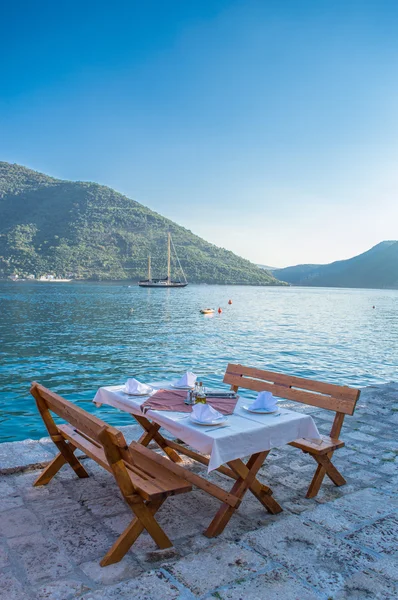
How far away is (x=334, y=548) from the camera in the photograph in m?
3.06

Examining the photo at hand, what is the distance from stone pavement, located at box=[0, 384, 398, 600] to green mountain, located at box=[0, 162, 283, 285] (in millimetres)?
112640

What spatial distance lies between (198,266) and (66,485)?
5089 inches

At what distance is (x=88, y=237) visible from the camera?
129875mm

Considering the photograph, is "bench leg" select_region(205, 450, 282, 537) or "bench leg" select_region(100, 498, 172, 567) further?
"bench leg" select_region(205, 450, 282, 537)

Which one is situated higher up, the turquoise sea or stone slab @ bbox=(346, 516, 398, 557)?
stone slab @ bbox=(346, 516, 398, 557)

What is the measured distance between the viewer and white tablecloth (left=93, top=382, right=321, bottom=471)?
10.2 feet

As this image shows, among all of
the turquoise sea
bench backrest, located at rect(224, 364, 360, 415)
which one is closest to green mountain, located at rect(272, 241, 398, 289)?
the turquoise sea

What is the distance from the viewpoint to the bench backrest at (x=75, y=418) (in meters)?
2.76

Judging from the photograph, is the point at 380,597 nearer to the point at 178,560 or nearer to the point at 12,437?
the point at 178,560

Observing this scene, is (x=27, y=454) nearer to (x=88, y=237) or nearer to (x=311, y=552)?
(x=311, y=552)

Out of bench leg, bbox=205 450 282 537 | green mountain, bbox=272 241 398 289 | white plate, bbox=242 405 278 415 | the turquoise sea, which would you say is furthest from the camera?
green mountain, bbox=272 241 398 289

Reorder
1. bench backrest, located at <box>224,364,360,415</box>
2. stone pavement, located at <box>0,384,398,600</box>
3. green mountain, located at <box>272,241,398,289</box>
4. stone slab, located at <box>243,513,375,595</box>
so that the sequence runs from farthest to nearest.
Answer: green mountain, located at <box>272,241,398,289</box>
bench backrest, located at <box>224,364,360,415</box>
stone slab, located at <box>243,513,375,595</box>
stone pavement, located at <box>0,384,398,600</box>

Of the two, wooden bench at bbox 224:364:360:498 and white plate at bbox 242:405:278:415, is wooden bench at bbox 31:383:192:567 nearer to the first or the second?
white plate at bbox 242:405:278:415

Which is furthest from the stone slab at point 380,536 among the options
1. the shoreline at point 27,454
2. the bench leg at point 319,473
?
the shoreline at point 27,454
